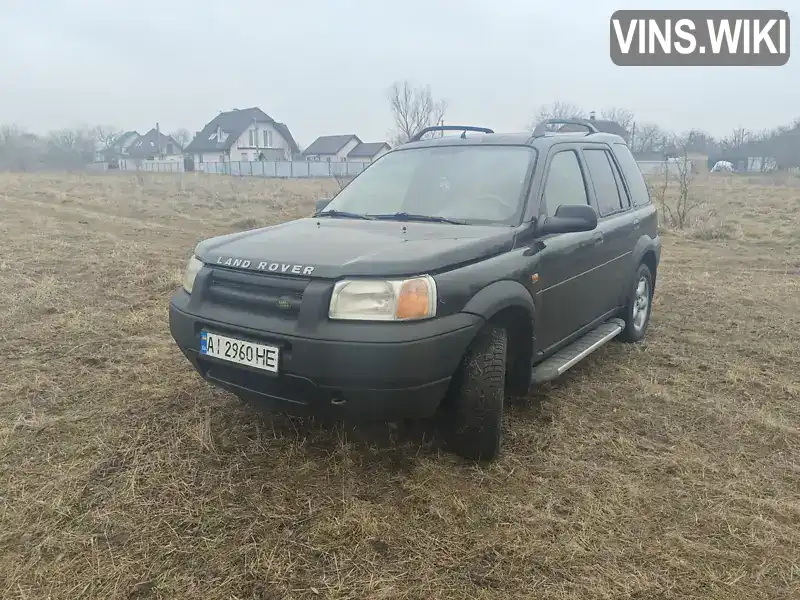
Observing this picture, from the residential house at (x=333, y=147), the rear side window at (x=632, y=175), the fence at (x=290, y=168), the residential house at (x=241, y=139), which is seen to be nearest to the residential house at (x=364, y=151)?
the residential house at (x=333, y=147)

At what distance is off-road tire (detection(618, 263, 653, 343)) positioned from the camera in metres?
4.97

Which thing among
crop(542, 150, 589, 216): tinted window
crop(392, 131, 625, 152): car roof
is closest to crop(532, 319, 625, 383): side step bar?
crop(542, 150, 589, 216): tinted window

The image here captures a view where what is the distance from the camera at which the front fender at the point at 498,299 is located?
2.79 metres

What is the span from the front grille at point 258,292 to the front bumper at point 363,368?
0.36ft

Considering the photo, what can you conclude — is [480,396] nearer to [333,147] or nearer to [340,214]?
[340,214]

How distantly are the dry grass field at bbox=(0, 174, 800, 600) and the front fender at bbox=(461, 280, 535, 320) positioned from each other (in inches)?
32.2

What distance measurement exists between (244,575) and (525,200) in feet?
7.88

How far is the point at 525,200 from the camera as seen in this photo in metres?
3.47

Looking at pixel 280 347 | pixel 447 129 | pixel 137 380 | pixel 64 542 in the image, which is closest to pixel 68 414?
pixel 137 380

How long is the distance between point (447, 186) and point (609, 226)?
142 cm

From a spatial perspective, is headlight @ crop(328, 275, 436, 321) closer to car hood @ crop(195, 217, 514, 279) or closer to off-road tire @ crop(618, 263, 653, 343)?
car hood @ crop(195, 217, 514, 279)

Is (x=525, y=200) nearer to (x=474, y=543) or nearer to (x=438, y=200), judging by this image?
(x=438, y=200)

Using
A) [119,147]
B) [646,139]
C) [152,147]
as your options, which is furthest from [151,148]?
[646,139]

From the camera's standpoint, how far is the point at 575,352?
3914mm
